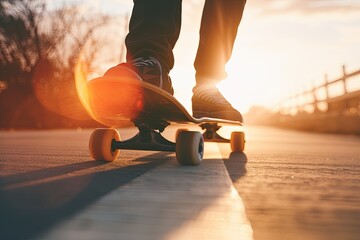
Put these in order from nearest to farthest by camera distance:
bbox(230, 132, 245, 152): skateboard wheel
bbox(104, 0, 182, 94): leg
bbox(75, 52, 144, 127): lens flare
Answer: bbox(75, 52, 144, 127): lens flare, bbox(104, 0, 182, 94): leg, bbox(230, 132, 245, 152): skateboard wheel

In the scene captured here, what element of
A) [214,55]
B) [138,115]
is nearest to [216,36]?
[214,55]

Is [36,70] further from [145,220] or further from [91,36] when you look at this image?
[145,220]

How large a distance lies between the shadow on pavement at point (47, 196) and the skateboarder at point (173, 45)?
0.45 m

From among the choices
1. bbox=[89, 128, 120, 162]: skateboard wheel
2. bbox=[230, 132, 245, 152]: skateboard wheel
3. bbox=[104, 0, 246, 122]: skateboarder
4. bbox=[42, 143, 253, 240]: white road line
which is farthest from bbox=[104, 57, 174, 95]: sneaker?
bbox=[230, 132, 245, 152]: skateboard wheel

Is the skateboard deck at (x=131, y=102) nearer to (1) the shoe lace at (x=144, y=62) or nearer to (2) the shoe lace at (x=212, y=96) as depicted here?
(1) the shoe lace at (x=144, y=62)

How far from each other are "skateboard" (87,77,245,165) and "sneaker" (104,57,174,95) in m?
0.06

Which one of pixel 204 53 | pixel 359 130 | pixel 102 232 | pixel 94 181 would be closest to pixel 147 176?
pixel 94 181

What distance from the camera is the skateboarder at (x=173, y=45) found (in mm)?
1799

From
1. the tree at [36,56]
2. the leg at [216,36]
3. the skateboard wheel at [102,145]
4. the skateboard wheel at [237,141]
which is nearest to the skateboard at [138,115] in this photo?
the skateboard wheel at [102,145]

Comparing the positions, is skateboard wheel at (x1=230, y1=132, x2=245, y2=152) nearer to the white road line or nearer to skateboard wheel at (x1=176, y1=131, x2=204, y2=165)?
skateboard wheel at (x1=176, y1=131, x2=204, y2=165)

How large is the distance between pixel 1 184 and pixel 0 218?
0.44m

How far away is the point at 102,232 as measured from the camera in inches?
26.0

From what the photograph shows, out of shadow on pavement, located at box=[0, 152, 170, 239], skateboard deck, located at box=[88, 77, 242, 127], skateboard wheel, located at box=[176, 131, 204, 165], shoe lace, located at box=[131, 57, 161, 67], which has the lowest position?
shadow on pavement, located at box=[0, 152, 170, 239]

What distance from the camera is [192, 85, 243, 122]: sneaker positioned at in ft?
7.48
